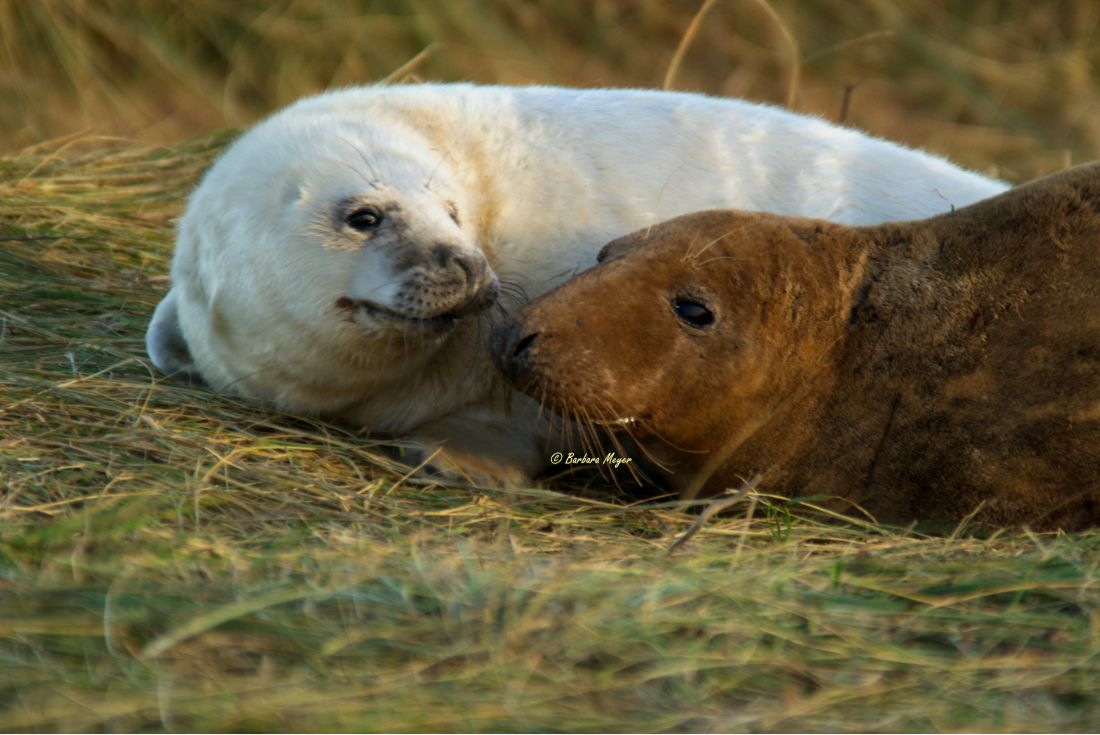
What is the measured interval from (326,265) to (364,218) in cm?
14

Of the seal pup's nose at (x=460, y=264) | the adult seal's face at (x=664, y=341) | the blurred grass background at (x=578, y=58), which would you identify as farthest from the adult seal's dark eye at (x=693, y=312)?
the blurred grass background at (x=578, y=58)

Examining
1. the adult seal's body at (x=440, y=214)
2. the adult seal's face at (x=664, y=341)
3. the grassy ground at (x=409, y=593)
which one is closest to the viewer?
the grassy ground at (x=409, y=593)

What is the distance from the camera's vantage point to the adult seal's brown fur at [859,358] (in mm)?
3158

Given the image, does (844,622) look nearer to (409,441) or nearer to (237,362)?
(409,441)

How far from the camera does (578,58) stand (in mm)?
8984

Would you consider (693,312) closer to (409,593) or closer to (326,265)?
(326,265)

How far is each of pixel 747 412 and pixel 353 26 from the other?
572 cm

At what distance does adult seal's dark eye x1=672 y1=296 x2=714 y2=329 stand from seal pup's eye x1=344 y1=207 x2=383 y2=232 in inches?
28.5

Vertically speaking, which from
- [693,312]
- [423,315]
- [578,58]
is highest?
[693,312]

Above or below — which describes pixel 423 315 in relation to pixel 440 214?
below

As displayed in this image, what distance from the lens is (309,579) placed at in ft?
8.34

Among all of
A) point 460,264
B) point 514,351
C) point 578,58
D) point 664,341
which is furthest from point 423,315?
point 578,58

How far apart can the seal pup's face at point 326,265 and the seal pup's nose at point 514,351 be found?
16 cm

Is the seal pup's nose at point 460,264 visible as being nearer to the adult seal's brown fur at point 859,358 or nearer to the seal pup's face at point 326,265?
the seal pup's face at point 326,265
